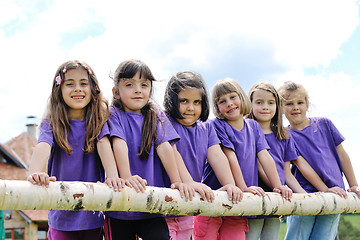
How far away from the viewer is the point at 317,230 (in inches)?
203

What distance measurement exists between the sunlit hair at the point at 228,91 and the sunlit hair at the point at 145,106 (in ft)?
2.97

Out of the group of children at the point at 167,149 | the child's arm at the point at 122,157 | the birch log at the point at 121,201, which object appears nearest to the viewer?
the birch log at the point at 121,201

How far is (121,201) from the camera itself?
3.09 metres

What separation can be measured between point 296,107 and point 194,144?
1.90 metres

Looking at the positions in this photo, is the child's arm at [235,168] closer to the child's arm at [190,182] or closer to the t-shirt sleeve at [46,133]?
the child's arm at [190,182]

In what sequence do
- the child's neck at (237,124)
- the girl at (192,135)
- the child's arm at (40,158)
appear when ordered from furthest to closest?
the child's neck at (237,124)
the girl at (192,135)
the child's arm at (40,158)

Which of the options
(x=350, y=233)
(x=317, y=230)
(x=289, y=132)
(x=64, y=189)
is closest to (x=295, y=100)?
(x=289, y=132)

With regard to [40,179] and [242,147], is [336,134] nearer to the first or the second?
[242,147]

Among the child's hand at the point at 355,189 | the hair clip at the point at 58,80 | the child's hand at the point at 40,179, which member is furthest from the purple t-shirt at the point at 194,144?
the child's hand at the point at 355,189

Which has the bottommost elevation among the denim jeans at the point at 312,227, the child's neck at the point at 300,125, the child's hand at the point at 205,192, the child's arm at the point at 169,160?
the denim jeans at the point at 312,227

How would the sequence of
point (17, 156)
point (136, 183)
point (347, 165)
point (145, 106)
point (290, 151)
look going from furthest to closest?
point (17, 156) → point (347, 165) → point (290, 151) → point (145, 106) → point (136, 183)

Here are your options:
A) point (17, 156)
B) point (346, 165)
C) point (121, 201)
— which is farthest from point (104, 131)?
point (17, 156)

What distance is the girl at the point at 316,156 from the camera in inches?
203

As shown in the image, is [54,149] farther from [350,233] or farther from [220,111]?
[350,233]
